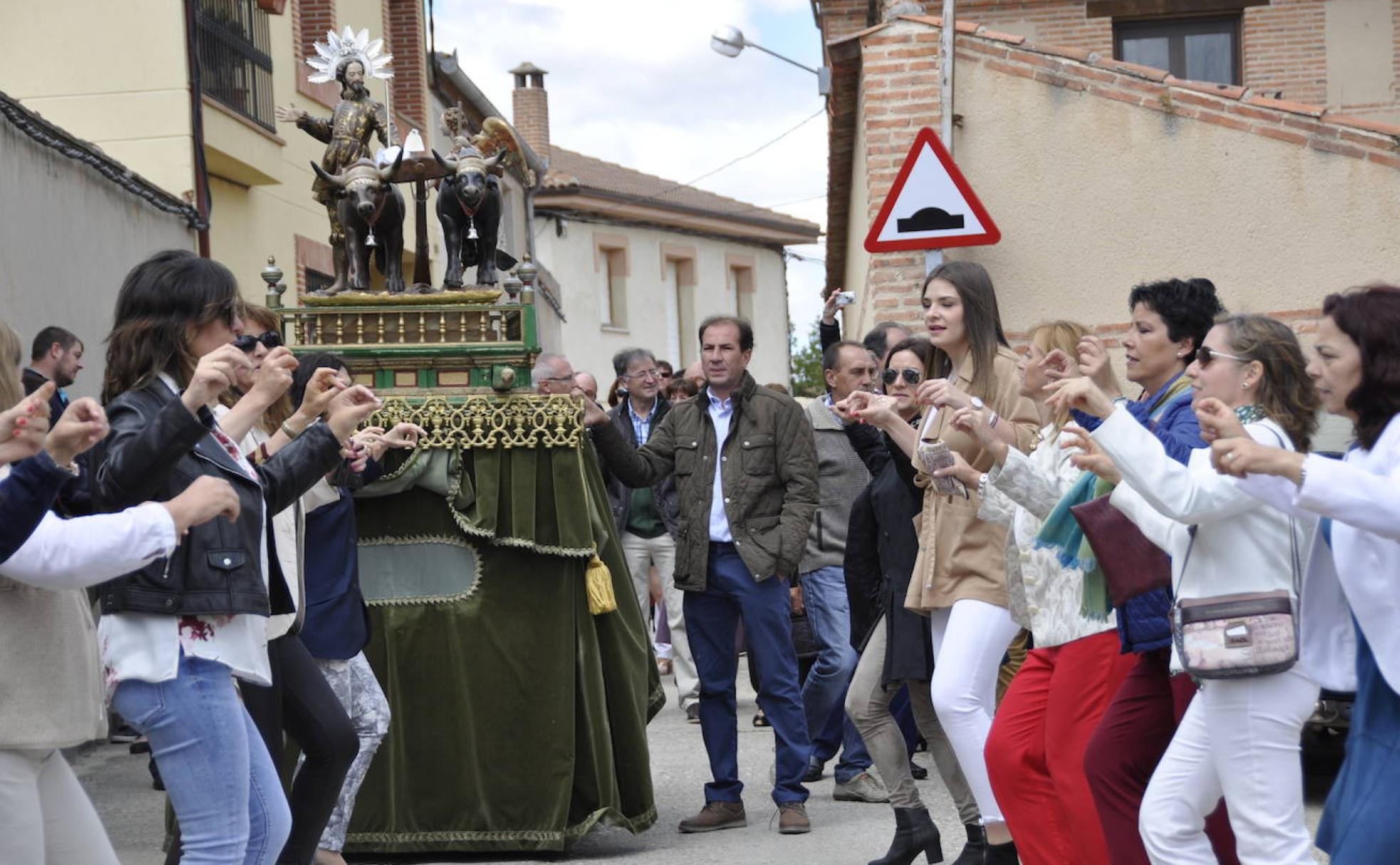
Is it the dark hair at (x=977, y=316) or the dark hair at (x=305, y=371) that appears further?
the dark hair at (x=305, y=371)

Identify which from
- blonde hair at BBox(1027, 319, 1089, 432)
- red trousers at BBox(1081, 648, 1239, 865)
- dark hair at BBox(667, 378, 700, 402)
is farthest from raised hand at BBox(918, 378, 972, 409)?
dark hair at BBox(667, 378, 700, 402)

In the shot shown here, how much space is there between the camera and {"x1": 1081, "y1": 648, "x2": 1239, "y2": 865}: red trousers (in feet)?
16.6

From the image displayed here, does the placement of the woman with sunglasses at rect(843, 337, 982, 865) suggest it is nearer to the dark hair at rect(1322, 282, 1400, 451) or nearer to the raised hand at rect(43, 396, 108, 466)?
the dark hair at rect(1322, 282, 1400, 451)

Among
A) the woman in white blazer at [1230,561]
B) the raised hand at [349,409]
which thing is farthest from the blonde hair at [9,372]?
the woman in white blazer at [1230,561]

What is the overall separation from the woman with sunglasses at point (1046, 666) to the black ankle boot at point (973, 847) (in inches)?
35.0

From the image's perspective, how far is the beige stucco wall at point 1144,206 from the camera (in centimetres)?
1082

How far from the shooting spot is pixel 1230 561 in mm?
4551

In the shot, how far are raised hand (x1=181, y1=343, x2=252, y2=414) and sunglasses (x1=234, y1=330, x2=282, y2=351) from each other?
571mm

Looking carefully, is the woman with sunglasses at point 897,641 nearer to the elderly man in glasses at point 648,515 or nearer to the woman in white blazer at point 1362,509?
the woman in white blazer at point 1362,509

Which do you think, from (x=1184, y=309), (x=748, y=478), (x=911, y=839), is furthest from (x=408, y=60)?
(x=1184, y=309)

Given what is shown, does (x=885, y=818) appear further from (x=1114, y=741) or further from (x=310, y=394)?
(x=310, y=394)

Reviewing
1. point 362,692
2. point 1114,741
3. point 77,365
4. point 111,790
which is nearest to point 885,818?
point 362,692

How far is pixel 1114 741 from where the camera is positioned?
509 cm

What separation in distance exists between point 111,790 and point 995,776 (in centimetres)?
506
